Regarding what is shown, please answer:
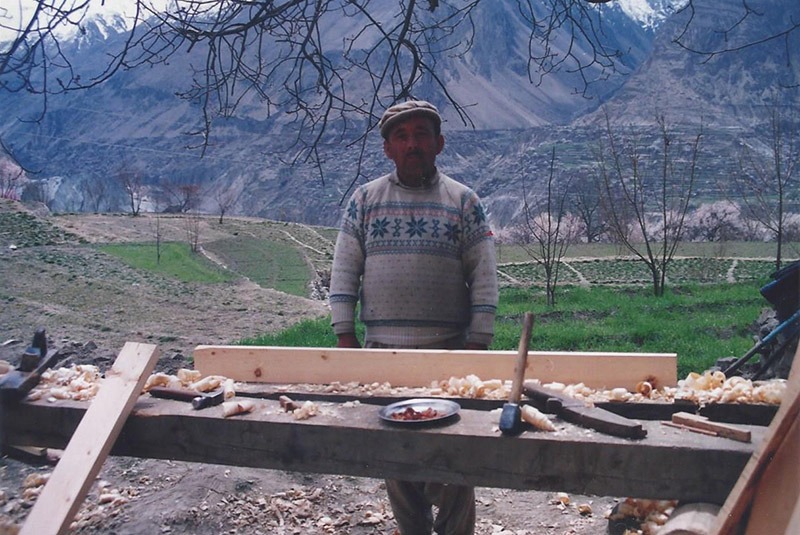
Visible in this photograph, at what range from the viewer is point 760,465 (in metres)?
1.55

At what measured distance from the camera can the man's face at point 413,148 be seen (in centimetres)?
317

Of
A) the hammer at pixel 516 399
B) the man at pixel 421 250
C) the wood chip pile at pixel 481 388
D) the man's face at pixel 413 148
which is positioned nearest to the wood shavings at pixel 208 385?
the wood chip pile at pixel 481 388

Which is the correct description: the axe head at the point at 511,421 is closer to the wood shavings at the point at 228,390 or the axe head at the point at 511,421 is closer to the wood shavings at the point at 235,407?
the wood shavings at the point at 235,407

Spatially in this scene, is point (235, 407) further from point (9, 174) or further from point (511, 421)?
point (9, 174)

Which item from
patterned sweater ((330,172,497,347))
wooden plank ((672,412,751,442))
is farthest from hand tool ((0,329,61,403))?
wooden plank ((672,412,751,442))

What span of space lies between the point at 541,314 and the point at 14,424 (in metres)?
11.4

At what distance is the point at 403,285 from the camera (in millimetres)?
3217

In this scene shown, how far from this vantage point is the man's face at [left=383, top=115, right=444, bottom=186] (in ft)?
10.4

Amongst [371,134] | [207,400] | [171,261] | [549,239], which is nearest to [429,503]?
[207,400]

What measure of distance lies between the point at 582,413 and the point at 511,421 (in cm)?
23

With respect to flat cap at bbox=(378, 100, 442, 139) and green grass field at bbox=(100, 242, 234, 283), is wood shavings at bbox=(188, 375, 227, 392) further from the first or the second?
green grass field at bbox=(100, 242, 234, 283)

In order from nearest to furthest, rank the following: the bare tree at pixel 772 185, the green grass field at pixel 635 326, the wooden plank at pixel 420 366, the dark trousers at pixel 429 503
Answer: the wooden plank at pixel 420 366
the dark trousers at pixel 429 503
the green grass field at pixel 635 326
the bare tree at pixel 772 185

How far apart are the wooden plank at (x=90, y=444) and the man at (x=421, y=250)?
115 centimetres

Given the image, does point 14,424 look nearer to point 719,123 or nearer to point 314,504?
point 314,504
